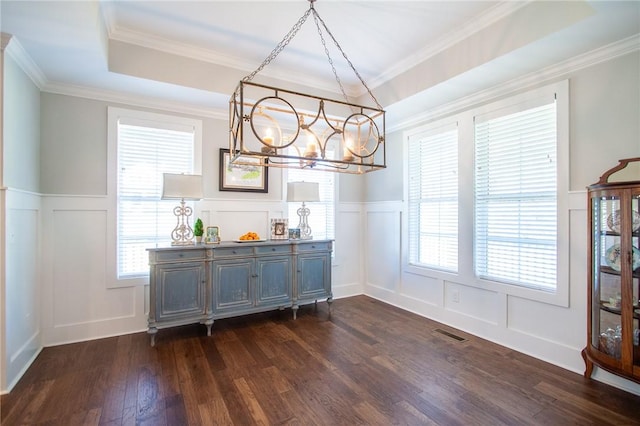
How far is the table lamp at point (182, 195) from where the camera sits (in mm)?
3273

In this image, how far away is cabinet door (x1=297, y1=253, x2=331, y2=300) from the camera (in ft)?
13.0

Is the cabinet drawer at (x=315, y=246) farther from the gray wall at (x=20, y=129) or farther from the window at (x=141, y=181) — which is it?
the gray wall at (x=20, y=129)

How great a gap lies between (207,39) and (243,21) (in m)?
0.50

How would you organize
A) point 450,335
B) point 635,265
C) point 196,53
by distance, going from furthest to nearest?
point 450,335 → point 196,53 → point 635,265

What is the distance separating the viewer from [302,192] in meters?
4.06

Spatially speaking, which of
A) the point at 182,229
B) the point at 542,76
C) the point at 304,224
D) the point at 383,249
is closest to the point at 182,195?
the point at 182,229

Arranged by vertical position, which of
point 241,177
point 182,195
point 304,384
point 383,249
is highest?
point 241,177

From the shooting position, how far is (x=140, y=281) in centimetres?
352

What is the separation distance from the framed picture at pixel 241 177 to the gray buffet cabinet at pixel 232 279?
804 mm

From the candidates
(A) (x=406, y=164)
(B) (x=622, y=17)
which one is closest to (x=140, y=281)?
(A) (x=406, y=164)

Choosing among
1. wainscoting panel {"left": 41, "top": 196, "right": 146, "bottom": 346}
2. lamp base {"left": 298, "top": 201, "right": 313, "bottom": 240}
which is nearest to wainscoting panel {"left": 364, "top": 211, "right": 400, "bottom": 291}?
lamp base {"left": 298, "top": 201, "right": 313, "bottom": 240}

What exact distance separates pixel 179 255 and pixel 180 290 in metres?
0.36

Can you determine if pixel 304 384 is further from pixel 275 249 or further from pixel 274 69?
pixel 274 69

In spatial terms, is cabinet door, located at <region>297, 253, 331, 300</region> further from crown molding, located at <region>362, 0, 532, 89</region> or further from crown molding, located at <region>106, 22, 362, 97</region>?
crown molding, located at <region>362, 0, 532, 89</region>
